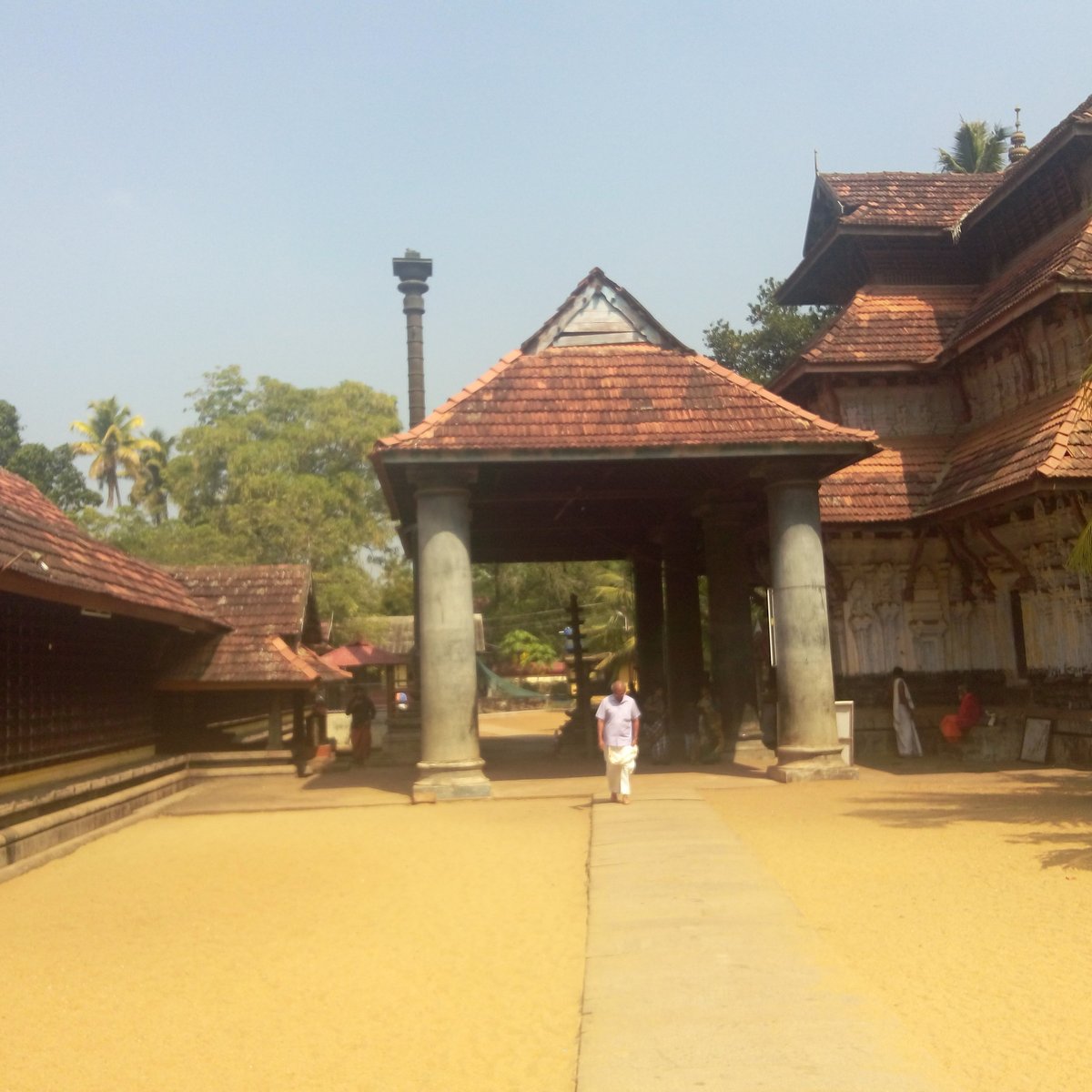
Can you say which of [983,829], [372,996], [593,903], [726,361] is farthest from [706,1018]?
[726,361]

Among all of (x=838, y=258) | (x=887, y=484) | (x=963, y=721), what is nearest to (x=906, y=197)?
(x=838, y=258)

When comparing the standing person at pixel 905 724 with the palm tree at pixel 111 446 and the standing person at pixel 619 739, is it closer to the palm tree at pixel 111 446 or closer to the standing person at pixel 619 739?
the standing person at pixel 619 739

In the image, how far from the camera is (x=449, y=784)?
526 inches

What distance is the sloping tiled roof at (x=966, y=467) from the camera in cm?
1433

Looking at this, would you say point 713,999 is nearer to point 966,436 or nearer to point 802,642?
point 802,642

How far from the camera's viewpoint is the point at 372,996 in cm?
594

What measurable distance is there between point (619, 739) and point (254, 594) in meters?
9.04

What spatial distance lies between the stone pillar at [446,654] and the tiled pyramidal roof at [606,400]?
102 cm

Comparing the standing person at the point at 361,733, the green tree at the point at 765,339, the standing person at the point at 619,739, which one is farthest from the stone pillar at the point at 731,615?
the green tree at the point at 765,339

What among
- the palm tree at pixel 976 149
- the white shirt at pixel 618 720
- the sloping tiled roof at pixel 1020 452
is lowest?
the white shirt at pixel 618 720

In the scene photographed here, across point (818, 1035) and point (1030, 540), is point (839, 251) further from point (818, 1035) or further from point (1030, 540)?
point (818, 1035)

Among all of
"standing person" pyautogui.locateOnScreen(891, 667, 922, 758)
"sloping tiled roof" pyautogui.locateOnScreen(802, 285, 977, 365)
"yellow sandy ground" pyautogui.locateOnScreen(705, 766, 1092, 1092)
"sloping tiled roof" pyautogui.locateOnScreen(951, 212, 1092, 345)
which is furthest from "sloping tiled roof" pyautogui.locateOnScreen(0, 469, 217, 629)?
"sloping tiled roof" pyautogui.locateOnScreen(951, 212, 1092, 345)

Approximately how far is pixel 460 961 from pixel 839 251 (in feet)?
58.9

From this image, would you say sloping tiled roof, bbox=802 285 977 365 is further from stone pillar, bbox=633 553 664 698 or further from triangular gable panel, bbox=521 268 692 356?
stone pillar, bbox=633 553 664 698
